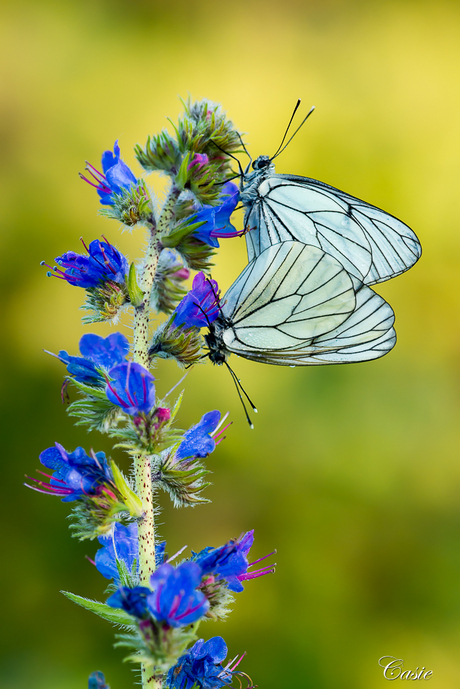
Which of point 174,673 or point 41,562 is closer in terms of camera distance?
point 174,673

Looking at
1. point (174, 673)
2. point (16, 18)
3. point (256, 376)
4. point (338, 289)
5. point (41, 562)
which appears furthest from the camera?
point (16, 18)

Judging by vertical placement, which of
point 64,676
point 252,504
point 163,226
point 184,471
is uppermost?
point 163,226

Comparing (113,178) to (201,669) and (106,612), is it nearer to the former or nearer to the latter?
(106,612)

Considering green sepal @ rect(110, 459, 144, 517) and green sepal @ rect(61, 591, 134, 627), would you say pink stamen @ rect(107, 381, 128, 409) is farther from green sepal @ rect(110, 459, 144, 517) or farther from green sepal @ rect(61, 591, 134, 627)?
green sepal @ rect(61, 591, 134, 627)

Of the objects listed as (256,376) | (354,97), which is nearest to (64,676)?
(256,376)

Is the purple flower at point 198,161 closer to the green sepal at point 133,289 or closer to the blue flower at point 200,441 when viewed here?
the green sepal at point 133,289

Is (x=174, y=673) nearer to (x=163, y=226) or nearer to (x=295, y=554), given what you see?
(x=163, y=226)
